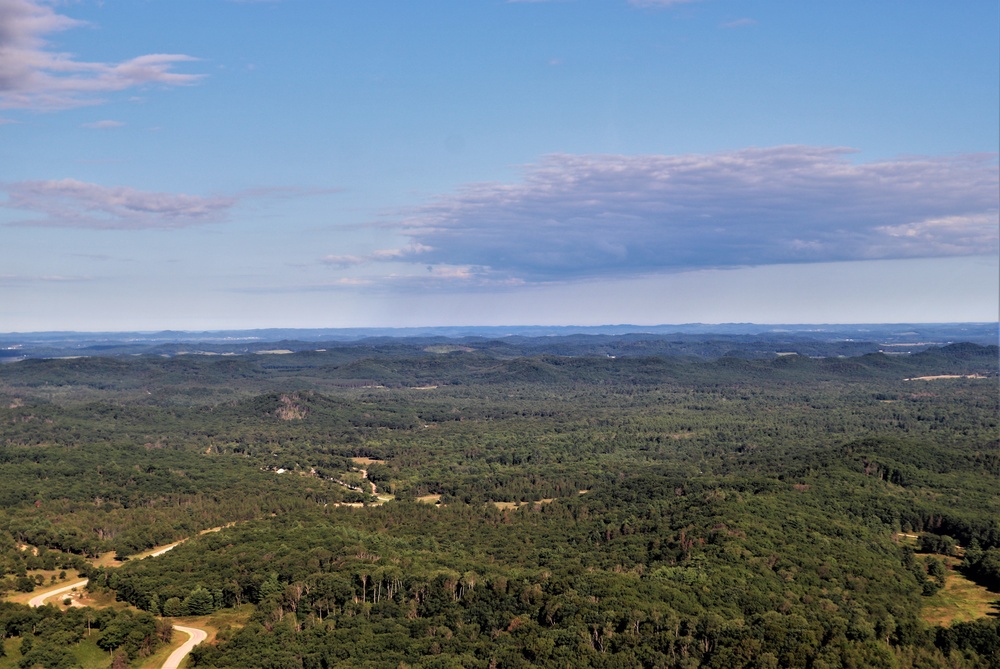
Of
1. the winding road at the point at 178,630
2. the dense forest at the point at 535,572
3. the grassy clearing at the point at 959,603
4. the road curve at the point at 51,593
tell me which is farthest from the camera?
the road curve at the point at 51,593

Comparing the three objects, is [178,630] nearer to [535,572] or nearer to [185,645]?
[185,645]

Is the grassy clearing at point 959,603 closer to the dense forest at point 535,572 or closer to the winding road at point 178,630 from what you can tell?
the dense forest at point 535,572

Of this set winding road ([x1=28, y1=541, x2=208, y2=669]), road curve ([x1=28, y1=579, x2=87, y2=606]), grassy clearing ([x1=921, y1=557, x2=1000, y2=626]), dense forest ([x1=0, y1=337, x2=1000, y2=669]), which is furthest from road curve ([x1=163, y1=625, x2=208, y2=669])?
grassy clearing ([x1=921, y1=557, x2=1000, y2=626])

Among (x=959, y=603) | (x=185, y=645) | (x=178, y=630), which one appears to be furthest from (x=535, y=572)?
(x=959, y=603)

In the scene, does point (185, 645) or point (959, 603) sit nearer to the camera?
point (185, 645)

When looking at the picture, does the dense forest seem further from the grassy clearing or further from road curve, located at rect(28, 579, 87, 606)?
road curve, located at rect(28, 579, 87, 606)

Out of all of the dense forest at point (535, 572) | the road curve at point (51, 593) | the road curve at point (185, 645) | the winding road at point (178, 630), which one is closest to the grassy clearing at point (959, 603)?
the dense forest at point (535, 572)
